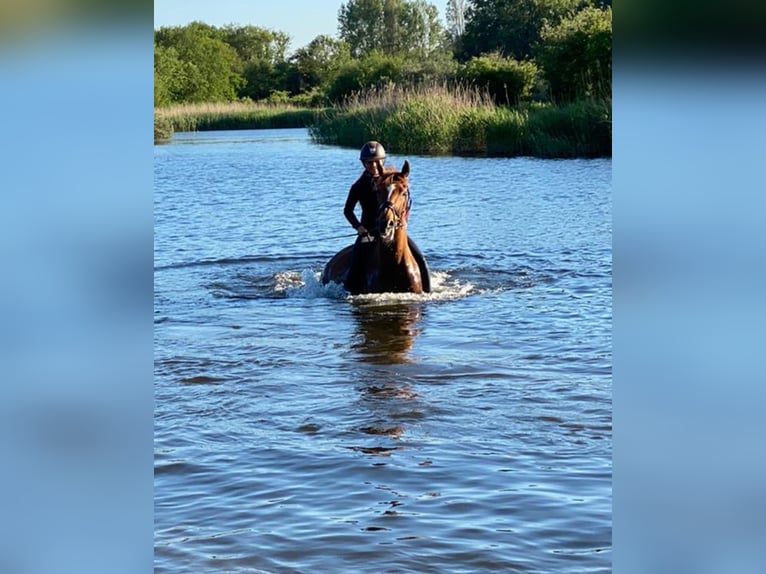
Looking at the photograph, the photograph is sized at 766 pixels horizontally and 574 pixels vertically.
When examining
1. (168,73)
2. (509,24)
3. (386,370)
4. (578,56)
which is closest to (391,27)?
(168,73)

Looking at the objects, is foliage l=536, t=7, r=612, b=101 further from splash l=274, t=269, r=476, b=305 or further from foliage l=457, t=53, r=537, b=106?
splash l=274, t=269, r=476, b=305

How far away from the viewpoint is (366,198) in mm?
10852

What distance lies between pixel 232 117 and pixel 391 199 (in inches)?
1734

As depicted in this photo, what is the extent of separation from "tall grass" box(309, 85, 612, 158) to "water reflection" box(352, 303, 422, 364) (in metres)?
19.0

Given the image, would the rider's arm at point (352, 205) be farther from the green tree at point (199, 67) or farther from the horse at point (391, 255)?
the green tree at point (199, 67)

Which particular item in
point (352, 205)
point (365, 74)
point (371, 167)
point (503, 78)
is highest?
point (365, 74)

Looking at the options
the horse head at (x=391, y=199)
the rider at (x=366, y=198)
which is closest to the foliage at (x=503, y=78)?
the rider at (x=366, y=198)

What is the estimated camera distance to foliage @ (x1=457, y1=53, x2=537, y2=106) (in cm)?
3647

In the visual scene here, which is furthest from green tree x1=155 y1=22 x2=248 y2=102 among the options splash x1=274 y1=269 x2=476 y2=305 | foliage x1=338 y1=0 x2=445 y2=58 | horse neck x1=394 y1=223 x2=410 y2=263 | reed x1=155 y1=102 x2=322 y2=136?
horse neck x1=394 y1=223 x2=410 y2=263

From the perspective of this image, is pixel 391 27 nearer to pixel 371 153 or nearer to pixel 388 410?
pixel 371 153
